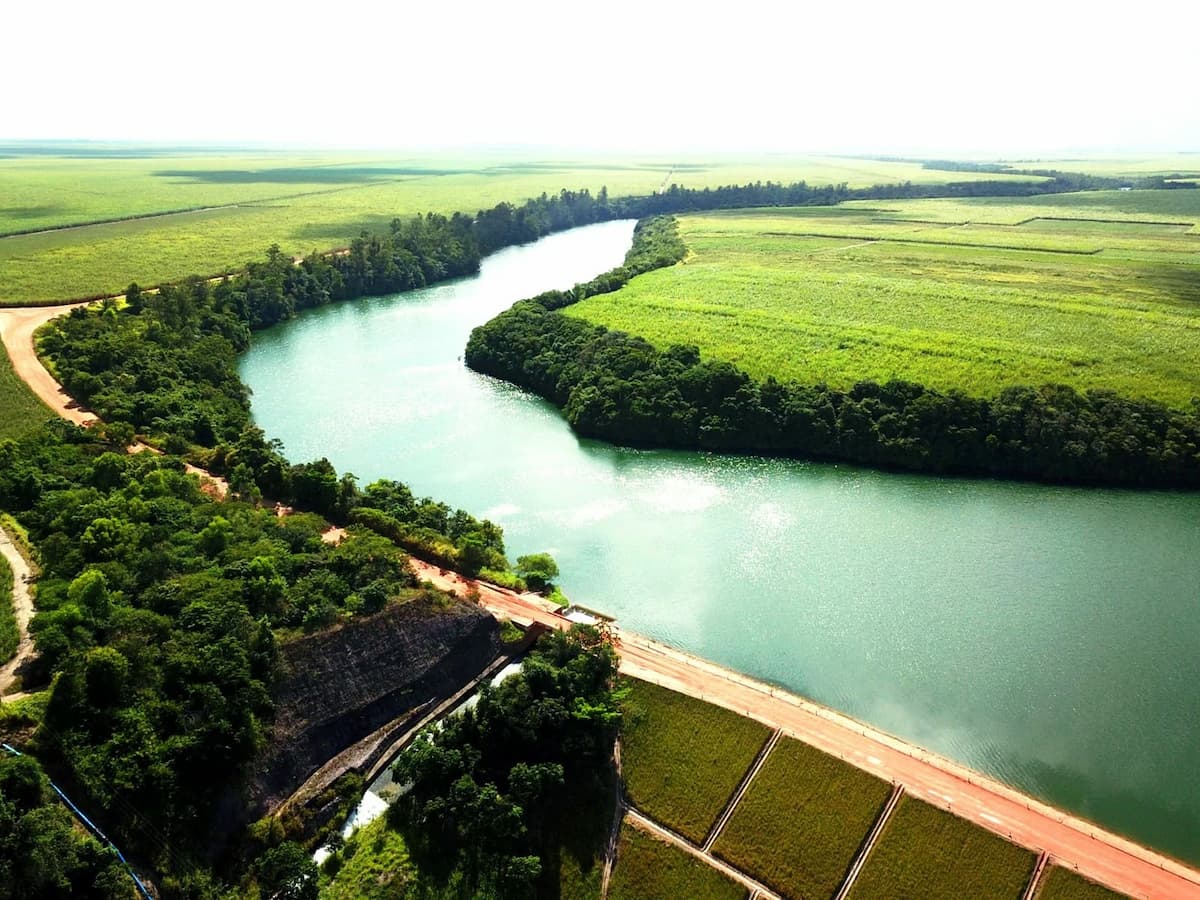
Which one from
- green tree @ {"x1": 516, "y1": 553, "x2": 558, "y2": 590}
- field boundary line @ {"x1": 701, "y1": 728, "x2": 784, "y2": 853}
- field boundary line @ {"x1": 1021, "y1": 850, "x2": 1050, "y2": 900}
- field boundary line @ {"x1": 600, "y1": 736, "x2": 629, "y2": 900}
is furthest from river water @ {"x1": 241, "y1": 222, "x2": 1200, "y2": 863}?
field boundary line @ {"x1": 600, "y1": 736, "x2": 629, "y2": 900}

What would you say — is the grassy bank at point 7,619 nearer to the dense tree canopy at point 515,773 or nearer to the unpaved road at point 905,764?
the dense tree canopy at point 515,773

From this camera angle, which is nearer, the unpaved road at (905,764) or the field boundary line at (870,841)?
the field boundary line at (870,841)

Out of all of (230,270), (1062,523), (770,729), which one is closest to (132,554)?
(770,729)

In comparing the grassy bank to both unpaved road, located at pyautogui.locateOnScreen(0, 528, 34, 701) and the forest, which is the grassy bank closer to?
unpaved road, located at pyautogui.locateOnScreen(0, 528, 34, 701)

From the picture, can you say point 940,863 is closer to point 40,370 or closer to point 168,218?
point 40,370

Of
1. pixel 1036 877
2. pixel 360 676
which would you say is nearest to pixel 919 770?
pixel 1036 877

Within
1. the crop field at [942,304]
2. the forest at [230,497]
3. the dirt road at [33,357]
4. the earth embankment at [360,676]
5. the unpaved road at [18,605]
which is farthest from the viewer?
the crop field at [942,304]

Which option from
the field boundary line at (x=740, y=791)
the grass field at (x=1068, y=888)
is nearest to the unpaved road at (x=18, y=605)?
the field boundary line at (x=740, y=791)

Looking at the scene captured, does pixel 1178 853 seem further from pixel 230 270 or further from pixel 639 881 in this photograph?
pixel 230 270
